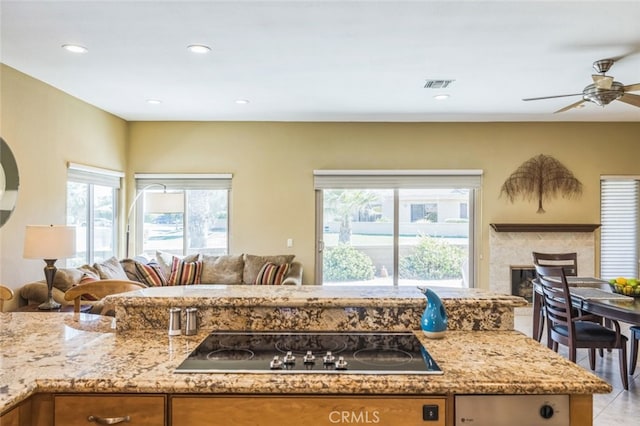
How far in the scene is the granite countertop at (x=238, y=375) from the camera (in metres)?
1.29

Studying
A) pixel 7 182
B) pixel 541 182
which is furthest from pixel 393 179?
pixel 7 182

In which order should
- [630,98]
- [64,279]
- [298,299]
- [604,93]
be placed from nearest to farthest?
[298,299]
[604,93]
[630,98]
[64,279]

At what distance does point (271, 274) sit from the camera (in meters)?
5.38

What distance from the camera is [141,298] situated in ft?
6.00

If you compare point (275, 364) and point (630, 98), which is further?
point (630, 98)

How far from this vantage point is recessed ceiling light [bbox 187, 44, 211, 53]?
3.26 meters

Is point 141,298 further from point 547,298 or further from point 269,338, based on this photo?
point 547,298

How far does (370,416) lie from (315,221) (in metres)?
4.70

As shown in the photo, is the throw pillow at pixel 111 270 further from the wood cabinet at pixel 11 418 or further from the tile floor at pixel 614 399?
the tile floor at pixel 614 399

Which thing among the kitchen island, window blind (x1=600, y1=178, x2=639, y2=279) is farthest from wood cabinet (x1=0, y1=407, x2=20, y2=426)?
window blind (x1=600, y1=178, x2=639, y2=279)

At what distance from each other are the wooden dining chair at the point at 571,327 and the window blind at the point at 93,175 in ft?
15.8

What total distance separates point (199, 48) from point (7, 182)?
1791mm

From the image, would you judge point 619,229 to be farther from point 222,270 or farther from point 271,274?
point 222,270

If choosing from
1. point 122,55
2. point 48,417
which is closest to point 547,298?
point 48,417
